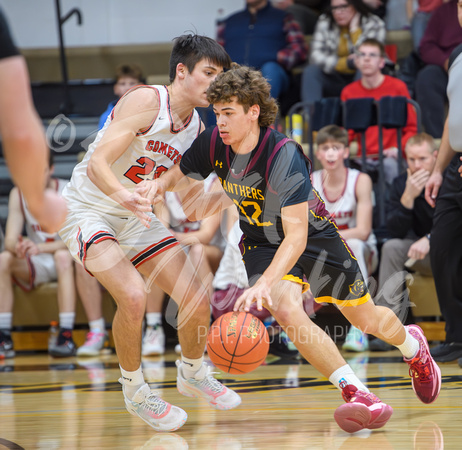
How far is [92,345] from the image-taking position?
5.58 meters

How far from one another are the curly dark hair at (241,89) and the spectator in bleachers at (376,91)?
334cm

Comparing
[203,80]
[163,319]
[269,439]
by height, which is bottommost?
[163,319]

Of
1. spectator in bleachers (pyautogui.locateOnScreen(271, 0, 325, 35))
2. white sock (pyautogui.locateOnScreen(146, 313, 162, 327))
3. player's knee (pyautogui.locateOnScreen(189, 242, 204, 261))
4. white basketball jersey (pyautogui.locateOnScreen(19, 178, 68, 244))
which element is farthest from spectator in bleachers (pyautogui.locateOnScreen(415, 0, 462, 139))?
white basketball jersey (pyautogui.locateOnScreen(19, 178, 68, 244))

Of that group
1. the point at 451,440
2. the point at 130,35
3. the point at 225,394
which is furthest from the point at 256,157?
the point at 130,35

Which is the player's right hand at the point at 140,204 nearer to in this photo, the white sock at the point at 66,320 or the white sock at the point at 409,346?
the white sock at the point at 409,346

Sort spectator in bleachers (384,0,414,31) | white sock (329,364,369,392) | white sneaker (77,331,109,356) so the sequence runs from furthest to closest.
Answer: spectator in bleachers (384,0,414,31) → white sneaker (77,331,109,356) → white sock (329,364,369,392)

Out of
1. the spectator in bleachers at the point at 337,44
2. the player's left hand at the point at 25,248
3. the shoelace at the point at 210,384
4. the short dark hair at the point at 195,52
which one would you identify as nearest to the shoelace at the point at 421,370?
the shoelace at the point at 210,384

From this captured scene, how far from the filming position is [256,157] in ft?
9.85

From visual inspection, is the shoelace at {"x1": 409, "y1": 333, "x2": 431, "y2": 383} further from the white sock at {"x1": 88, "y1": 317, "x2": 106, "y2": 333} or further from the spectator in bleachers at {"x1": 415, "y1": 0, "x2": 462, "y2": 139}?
the spectator in bleachers at {"x1": 415, "y1": 0, "x2": 462, "y2": 139}

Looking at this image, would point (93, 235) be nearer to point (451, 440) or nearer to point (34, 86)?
point (451, 440)

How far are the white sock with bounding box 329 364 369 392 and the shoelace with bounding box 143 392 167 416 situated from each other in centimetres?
76

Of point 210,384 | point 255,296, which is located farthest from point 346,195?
point 255,296

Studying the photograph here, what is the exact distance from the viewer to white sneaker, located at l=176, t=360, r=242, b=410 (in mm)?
3324

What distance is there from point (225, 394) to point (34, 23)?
7.13m
